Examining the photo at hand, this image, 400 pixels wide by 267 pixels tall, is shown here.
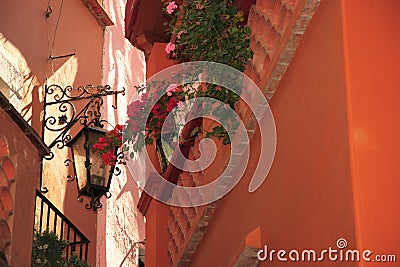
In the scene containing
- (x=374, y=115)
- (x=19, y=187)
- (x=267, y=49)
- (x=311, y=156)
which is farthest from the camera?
(x=267, y=49)

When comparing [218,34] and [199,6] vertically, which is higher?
[199,6]

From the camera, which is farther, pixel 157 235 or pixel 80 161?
pixel 157 235

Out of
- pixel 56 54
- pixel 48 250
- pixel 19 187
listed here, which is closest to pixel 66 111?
pixel 56 54

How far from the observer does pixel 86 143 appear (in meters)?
8.38

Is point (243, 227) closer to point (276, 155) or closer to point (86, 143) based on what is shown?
point (276, 155)

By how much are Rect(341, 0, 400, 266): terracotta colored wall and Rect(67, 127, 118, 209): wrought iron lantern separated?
3.50 metres

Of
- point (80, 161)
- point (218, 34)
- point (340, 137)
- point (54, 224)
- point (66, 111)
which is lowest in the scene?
point (340, 137)

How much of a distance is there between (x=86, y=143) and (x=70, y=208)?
383cm

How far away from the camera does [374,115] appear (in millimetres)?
5152

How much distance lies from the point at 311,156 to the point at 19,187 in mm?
2054

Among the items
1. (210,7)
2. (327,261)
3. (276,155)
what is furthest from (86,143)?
(327,261)

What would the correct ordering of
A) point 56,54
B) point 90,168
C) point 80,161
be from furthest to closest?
point 56,54, point 80,161, point 90,168

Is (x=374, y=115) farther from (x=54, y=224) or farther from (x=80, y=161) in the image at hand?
(x=54, y=224)

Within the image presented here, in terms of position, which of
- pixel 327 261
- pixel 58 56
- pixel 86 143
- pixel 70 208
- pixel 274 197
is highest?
pixel 58 56
